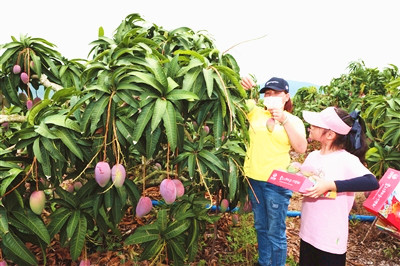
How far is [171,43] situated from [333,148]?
3.11ft

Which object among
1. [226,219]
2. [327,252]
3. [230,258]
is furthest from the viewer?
[226,219]

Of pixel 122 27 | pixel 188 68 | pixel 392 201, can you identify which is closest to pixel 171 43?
pixel 122 27

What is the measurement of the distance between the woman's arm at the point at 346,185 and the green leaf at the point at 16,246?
3.39 feet

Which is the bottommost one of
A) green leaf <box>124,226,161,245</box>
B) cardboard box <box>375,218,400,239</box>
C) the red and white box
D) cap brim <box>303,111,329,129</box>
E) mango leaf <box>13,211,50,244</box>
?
cardboard box <box>375,218,400,239</box>

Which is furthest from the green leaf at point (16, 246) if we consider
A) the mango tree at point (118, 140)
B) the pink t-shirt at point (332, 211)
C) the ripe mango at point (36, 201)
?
the pink t-shirt at point (332, 211)

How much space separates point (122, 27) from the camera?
1.83m

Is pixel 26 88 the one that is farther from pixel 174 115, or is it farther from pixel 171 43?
pixel 174 115

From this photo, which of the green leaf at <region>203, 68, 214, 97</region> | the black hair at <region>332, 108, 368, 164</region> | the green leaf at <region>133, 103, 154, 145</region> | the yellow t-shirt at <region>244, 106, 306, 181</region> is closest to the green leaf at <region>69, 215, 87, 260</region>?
the green leaf at <region>133, 103, 154, 145</region>

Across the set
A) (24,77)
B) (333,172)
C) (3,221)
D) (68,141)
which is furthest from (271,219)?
(24,77)

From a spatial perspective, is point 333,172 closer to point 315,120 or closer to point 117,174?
point 315,120

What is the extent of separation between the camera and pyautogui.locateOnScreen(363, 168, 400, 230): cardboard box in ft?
5.51

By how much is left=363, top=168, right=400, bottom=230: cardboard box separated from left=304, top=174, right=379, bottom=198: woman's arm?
49 cm

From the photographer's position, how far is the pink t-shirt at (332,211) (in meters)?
1.37

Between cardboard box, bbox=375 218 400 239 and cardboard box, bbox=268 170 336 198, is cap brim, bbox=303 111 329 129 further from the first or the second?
cardboard box, bbox=375 218 400 239
